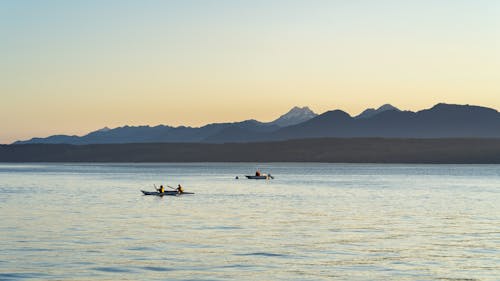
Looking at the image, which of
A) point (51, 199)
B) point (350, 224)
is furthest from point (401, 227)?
point (51, 199)

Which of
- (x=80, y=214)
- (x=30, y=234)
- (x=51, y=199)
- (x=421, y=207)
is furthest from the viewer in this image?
(x=51, y=199)

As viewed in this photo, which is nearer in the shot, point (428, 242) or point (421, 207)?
point (428, 242)

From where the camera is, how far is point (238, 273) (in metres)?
34.9

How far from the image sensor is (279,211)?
6919 centimetres

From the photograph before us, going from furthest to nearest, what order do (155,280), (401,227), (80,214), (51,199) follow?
(51,199) → (80,214) → (401,227) → (155,280)

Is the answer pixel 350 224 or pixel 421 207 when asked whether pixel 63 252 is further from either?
pixel 421 207

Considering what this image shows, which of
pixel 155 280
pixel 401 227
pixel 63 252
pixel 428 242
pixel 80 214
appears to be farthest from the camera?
pixel 80 214

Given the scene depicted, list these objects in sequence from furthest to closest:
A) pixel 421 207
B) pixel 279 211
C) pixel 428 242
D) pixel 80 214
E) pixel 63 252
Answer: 1. pixel 421 207
2. pixel 279 211
3. pixel 80 214
4. pixel 428 242
5. pixel 63 252

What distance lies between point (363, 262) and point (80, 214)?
32.7 meters

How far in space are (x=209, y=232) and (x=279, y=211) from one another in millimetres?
19034

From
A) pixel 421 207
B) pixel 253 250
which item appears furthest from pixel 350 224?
pixel 421 207

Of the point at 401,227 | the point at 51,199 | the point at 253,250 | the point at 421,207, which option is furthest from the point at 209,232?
the point at 51,199

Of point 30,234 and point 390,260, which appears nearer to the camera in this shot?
point 390,260

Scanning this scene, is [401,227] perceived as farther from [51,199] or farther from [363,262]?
[51,199]
